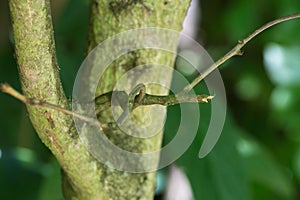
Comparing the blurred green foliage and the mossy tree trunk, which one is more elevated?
the blurred green foliage

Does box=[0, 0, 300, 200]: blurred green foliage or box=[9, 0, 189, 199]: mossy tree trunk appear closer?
box=[9, 0, 189, 199]: mossy tree trunk

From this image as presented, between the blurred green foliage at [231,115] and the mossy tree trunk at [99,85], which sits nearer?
the mossy tree trunk at [99,85]

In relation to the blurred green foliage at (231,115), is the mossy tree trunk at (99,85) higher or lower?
lower

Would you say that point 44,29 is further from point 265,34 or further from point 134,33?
point 265,34

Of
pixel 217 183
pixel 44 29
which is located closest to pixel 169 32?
pixel 44 29
